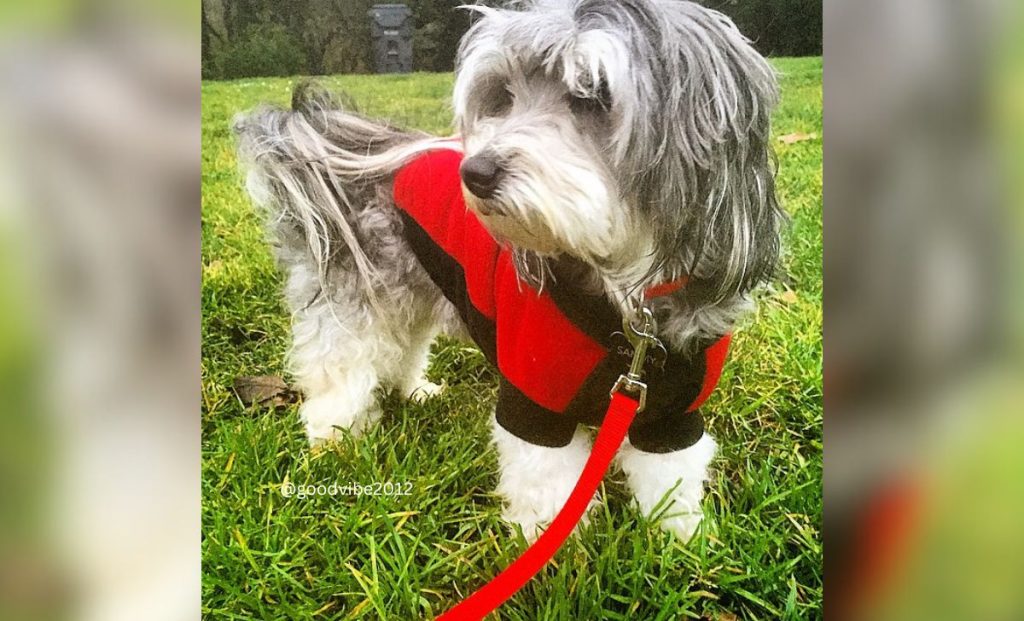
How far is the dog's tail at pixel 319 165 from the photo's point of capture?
103 centimetres

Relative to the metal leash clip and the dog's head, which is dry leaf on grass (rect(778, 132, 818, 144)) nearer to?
the dog's head

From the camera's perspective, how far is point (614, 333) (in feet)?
2.97

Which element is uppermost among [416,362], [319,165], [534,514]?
[319,165]

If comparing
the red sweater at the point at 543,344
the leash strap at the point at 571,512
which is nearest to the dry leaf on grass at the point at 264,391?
the red sweater at the point at 543,344

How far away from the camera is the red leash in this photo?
89cm

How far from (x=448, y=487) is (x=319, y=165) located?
51cm

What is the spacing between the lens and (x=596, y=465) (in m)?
0.89

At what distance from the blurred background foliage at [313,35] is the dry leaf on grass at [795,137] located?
111mm

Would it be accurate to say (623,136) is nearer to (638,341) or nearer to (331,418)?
(638,341)
